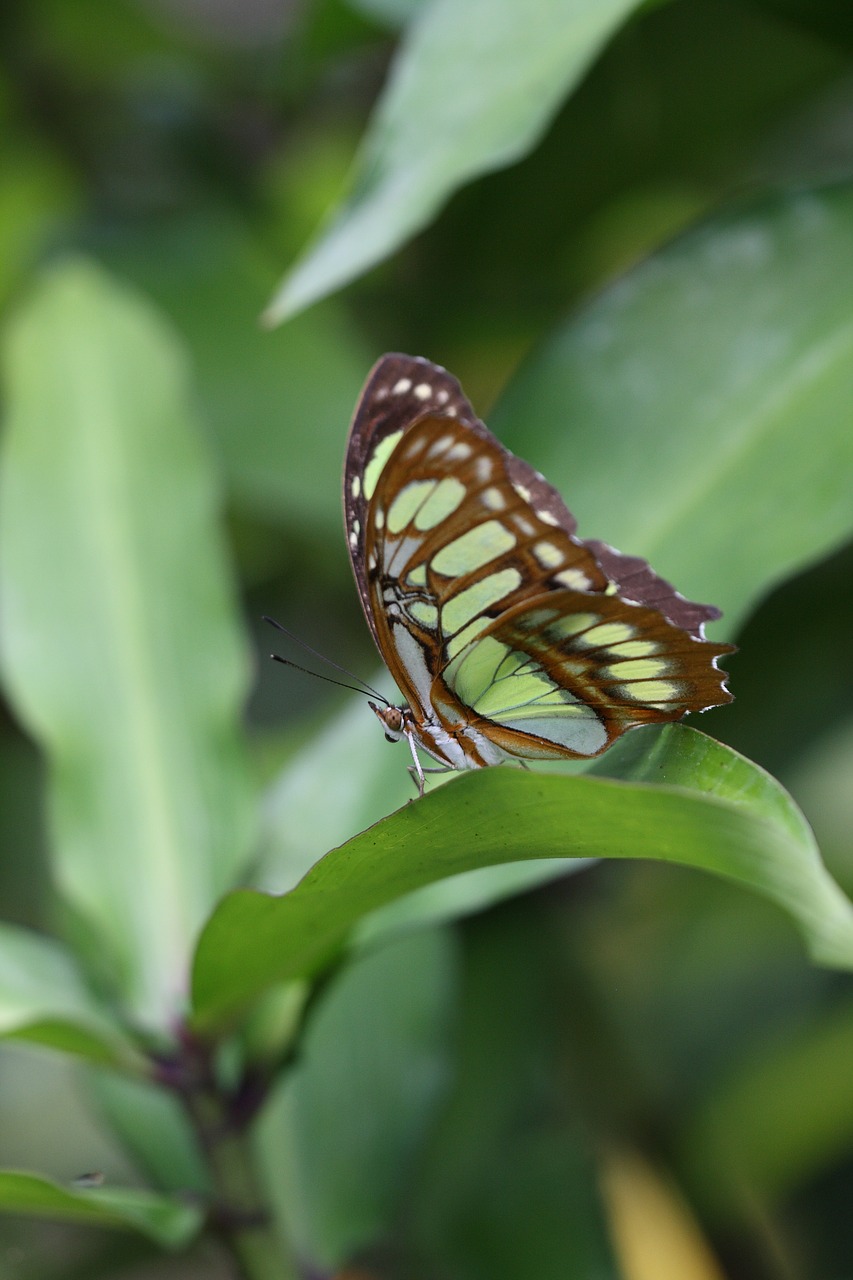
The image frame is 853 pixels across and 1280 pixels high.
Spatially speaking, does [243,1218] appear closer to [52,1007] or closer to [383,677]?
[52,1007]

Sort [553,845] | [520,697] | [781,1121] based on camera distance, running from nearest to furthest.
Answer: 1. [553,845]
2. [520,697]
3. [781,1121]

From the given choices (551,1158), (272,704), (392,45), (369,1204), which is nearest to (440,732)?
(369,1204)

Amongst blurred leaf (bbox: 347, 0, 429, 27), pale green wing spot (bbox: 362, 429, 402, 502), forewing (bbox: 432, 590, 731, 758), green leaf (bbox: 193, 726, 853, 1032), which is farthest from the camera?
blurred leaf (bbox: 347, 0, 429, 27)

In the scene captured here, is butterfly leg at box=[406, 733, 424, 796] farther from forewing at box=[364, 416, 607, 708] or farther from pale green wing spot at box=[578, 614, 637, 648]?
pale green wing spot at box=[578, 614, 637, 648]

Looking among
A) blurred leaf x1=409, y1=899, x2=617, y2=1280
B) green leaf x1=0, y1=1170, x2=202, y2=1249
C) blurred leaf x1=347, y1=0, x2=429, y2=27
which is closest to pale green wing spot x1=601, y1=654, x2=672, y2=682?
green leaf x1=0, y1=1170, x2=202, y2=1249

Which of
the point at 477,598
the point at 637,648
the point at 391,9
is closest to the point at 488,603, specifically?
the point at 477,598

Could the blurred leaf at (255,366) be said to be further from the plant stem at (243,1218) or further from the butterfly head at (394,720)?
the plant stem at (243,1218)
